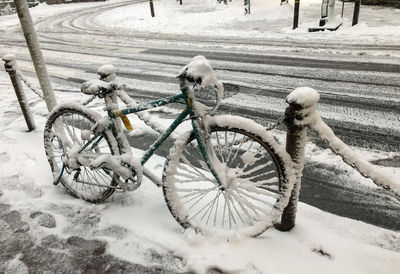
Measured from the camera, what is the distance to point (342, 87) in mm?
5832

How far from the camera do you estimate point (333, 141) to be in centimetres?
200

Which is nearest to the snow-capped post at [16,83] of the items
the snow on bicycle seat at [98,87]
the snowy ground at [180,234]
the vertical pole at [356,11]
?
the snowy ground at [180,234]

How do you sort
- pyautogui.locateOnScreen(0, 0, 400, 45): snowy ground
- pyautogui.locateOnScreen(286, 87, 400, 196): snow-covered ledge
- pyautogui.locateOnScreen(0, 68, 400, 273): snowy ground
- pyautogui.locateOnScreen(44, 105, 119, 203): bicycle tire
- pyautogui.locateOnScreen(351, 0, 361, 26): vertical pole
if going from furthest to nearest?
pyautogui.locateOnScreen(351, 0, 361, 26): vertical pole → pyautogui.locateOnScreen(0, 0, 400, 45): snowy ground → pyautogui.locateOnScreen(44, 105, 119, 203): bicycle tire → pyautogui.locateOnScreen(0, 68, 400, 273): snowy ground → pyautogui.locateOnScreen(286, 87, 400, 196): snow-covered ledge

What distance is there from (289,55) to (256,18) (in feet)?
25.7

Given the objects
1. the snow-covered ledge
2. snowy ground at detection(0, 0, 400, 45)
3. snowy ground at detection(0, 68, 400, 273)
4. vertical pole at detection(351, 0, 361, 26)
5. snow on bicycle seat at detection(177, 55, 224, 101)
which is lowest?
snowy ground at detection(0, 68, 400, 273)

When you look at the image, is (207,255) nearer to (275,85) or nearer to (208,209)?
(208,209)

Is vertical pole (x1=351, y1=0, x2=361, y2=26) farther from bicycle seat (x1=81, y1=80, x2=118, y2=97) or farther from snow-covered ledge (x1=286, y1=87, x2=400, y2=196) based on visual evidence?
bicycle seat (x1=81, y1=80, x2=118, y2=97)

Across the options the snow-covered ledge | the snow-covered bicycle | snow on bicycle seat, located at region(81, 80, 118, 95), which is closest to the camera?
the snow-covered ledge

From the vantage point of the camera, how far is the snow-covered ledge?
6.25 ft

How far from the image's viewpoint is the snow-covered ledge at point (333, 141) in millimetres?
1905

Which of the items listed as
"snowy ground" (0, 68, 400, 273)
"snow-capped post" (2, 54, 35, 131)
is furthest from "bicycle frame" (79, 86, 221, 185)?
"snow-capped post" (2, 54, 35, 131)

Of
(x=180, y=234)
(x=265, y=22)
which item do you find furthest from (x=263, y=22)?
(x=180, y=234)

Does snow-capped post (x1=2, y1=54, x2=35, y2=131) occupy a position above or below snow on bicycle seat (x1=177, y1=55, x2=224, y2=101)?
below

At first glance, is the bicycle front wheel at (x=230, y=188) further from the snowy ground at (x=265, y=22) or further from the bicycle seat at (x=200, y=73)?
the snowy ground at (x=265, y=22)
